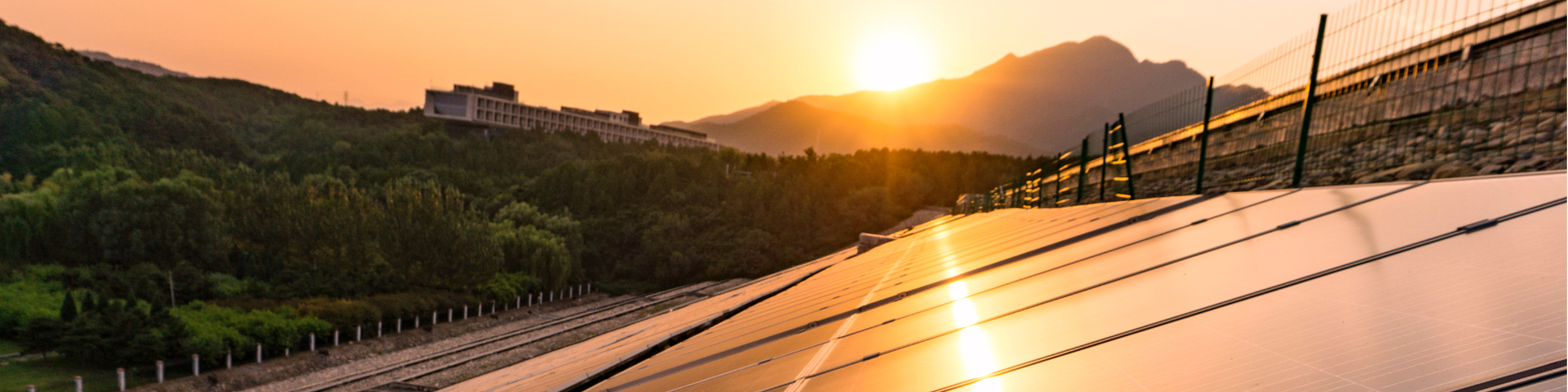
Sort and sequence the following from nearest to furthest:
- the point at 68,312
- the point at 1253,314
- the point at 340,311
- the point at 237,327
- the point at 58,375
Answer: the point at 1253,314
the point at 58,375
the point at 68,312
the point at 237,327
the point at 340,311

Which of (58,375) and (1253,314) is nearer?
(1253,314)

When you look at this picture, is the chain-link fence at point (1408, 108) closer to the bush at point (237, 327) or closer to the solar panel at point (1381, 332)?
the solar panel at point (1381, 332)

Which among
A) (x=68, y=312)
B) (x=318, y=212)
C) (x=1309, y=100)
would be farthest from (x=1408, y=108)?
(x=318, y=212)

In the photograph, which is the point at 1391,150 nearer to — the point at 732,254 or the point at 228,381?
the point at 228,381

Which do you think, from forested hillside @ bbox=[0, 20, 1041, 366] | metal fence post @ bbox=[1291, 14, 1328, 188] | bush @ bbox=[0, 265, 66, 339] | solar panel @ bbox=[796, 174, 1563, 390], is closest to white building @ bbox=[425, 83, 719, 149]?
forested hillside @ bbox=[0, 20, 1041, 366]

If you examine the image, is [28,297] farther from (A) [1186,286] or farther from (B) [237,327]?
(A) [1186,286]

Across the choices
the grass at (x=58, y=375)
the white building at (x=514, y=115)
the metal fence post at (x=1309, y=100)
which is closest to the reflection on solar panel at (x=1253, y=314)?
the metal fence post at (x=1309, y=100)
